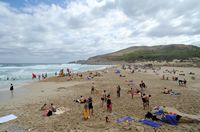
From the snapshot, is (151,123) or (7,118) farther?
(7,118)

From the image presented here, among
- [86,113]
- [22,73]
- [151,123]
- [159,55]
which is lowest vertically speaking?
[151,123]

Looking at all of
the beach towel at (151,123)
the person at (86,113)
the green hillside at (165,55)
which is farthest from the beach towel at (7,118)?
the green hillside at (165,55)

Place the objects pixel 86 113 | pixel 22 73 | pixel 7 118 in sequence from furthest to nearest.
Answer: pixel 22 73, pixel 7 118, pixel 86 113

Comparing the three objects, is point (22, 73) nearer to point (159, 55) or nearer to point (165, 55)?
point (159, 55)

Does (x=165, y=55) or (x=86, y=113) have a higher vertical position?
(x=165, y=55)

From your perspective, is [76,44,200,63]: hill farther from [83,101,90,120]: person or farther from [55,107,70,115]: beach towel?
[83,101,90,120]: person

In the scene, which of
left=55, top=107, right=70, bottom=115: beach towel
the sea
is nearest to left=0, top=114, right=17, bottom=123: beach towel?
left=55, top=107, right=70, bottom=115: beach towel

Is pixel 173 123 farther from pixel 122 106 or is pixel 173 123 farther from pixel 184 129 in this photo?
pixel 122 106

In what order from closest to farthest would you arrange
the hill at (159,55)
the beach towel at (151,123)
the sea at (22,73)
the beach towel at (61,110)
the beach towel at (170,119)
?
the beach towel at (151,123), the beach towel at (170,119), the beach towel at (61,110), the sea at (22,73), the hill at (159,55)

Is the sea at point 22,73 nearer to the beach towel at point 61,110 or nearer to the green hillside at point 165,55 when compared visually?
the beach towel at point 61,110

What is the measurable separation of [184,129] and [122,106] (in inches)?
206

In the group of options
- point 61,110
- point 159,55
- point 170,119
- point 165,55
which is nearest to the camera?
point 170,119

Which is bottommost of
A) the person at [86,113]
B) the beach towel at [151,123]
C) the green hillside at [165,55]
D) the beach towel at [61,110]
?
the beach towel at [151,123]

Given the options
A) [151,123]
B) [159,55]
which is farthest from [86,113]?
[159,55]
